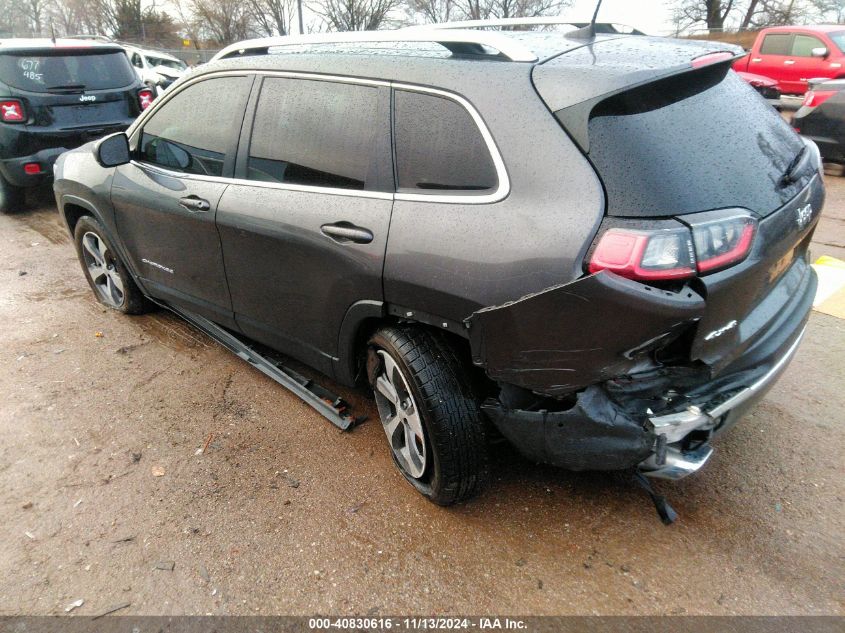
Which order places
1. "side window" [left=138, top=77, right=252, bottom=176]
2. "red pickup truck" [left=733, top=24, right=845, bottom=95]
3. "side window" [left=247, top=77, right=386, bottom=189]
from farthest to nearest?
"red pickup truck" [left=733, top=24, right=845, bottom=95] → "side window" [left=138, top=77, right=252, bottom=176] → "side window" [left=247, top=77, right=386, bottom=189]

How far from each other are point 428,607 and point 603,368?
1085 millimetres

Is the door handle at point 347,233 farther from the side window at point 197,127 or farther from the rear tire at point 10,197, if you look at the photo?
the rear tire at point 10,197

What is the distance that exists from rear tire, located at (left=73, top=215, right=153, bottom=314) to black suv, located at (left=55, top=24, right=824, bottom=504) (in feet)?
5.22

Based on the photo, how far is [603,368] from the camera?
1984 mm

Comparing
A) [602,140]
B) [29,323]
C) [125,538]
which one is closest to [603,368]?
[602,140]

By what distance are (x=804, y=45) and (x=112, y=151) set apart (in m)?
14.1

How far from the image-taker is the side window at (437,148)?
2.23 metres

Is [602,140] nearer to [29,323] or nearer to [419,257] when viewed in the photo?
[419,257]

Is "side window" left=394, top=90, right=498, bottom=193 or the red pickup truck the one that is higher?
"side window" left=394, top=90, right=498, bottom=193

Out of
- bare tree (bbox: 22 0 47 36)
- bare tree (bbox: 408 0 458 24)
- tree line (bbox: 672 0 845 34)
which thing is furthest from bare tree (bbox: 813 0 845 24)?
bare tree (bbox: 22 0 47 36)

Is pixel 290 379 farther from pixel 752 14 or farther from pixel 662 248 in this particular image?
pixel 752 14

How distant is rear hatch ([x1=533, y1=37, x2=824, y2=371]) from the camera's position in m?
1.95

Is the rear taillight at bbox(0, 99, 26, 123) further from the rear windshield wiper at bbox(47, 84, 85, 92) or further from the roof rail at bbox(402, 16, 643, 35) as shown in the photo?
the roof rail at bbox(402, 16, 643, 35)

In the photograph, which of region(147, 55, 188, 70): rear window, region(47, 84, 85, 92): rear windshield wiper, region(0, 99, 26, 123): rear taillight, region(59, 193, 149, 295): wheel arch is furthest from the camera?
region(147, 55, 188, 70): rear window
